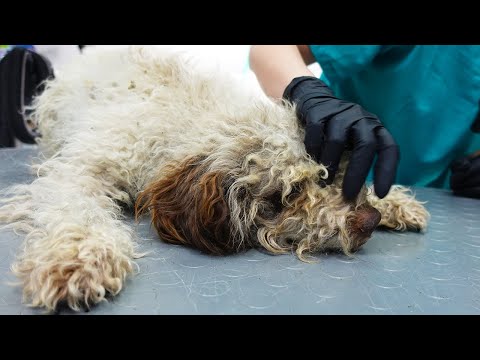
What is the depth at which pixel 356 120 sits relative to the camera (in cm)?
186

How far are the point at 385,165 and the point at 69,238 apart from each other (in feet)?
3.68

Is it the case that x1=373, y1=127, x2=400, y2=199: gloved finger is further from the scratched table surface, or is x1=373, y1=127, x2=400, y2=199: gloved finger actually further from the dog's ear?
the dog's ear

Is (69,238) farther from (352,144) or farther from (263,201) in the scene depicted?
(352,144)

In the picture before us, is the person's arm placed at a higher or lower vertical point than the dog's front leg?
higher

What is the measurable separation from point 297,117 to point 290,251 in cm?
54

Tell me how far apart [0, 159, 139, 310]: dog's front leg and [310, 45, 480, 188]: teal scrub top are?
152cm

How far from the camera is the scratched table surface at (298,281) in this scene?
1.31m

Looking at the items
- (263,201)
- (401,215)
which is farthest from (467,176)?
(263,201)

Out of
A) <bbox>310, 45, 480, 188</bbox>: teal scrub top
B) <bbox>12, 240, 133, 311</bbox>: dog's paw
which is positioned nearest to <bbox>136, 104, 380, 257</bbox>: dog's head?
<bbox>12, 240, 133, 311</bbox>: dog's paw

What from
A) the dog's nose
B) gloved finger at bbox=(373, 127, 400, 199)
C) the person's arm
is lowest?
the dog's nose

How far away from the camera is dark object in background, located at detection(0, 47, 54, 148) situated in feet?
12.5

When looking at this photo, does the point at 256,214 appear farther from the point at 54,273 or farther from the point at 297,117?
the point at 54,273

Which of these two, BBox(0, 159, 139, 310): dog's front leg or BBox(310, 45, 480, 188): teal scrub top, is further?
BBox(310, 45, 480, 188): teal scrub top
